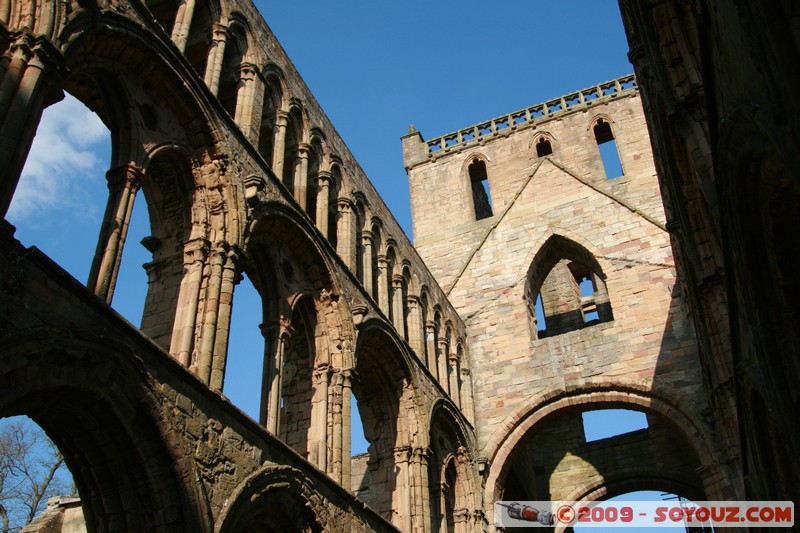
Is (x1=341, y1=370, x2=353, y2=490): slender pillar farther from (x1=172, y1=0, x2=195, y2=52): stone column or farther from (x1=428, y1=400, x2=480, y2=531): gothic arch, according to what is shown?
(x1=172, y1=0, x2=195, y2=52): stone column

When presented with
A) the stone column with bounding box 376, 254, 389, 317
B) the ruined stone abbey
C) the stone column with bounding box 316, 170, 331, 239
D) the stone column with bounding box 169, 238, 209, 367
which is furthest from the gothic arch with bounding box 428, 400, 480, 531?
the stone column with bounding box 169, 238, 209, 367

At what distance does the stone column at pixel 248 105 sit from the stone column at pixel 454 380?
782 cm

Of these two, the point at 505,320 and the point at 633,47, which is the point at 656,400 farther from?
the point at 633,47

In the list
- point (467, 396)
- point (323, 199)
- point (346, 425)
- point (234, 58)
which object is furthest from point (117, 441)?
point (467, 396)

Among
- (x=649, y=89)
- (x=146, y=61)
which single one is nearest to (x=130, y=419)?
(x=146, y=61)

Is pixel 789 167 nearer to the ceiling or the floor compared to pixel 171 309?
nearer to the floor

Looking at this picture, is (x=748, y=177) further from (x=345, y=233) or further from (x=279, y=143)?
(x=345, y=233)

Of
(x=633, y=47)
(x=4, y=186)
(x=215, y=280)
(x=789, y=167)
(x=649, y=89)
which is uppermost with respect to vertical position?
(x=633, y=47)

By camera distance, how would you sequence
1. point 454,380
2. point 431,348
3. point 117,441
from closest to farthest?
1. point 117,441
2. point 431,348
3. point 454,380

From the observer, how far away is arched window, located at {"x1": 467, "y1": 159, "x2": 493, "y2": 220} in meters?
23.7

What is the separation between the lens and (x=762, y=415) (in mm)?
6984

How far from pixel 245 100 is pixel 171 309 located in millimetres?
3697

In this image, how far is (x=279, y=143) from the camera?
38.1 feet

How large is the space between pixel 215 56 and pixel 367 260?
502 centimetres
